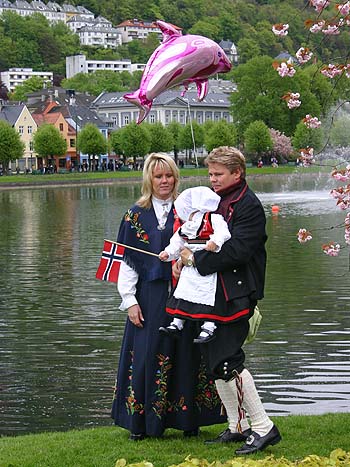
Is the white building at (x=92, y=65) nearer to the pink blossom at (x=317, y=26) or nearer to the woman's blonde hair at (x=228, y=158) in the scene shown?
the pink blossom at (x=317, y=26)

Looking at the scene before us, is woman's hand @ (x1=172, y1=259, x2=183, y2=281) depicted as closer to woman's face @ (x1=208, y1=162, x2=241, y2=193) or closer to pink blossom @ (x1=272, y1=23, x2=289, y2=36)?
woman's face @ (x1=208, y1=162, x2=241, y2=193)

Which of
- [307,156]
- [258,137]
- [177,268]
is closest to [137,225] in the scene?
[177,268]

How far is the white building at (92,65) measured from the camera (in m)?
185

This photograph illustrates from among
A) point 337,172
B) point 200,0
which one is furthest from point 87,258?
point 200,0

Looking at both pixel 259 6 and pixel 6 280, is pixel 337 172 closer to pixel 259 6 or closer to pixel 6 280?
pixel 6 280

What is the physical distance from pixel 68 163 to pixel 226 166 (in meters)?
93.1

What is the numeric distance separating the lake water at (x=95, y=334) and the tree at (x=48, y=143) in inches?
2368

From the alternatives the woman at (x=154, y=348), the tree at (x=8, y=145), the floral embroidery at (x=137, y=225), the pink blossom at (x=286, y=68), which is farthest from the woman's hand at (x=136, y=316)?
the tree at (x=8, y=145)

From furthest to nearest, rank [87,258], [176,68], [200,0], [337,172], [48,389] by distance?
[200,0] < [87,258] < [48,389] < [337,172] < [176,68]

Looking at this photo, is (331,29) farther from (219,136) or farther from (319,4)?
(219,136)

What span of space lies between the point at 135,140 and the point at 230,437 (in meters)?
81.6

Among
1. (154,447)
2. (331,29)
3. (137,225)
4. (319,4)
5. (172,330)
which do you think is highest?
(319,4)

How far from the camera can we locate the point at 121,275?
22.0 feet

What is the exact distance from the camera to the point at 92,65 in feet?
628
